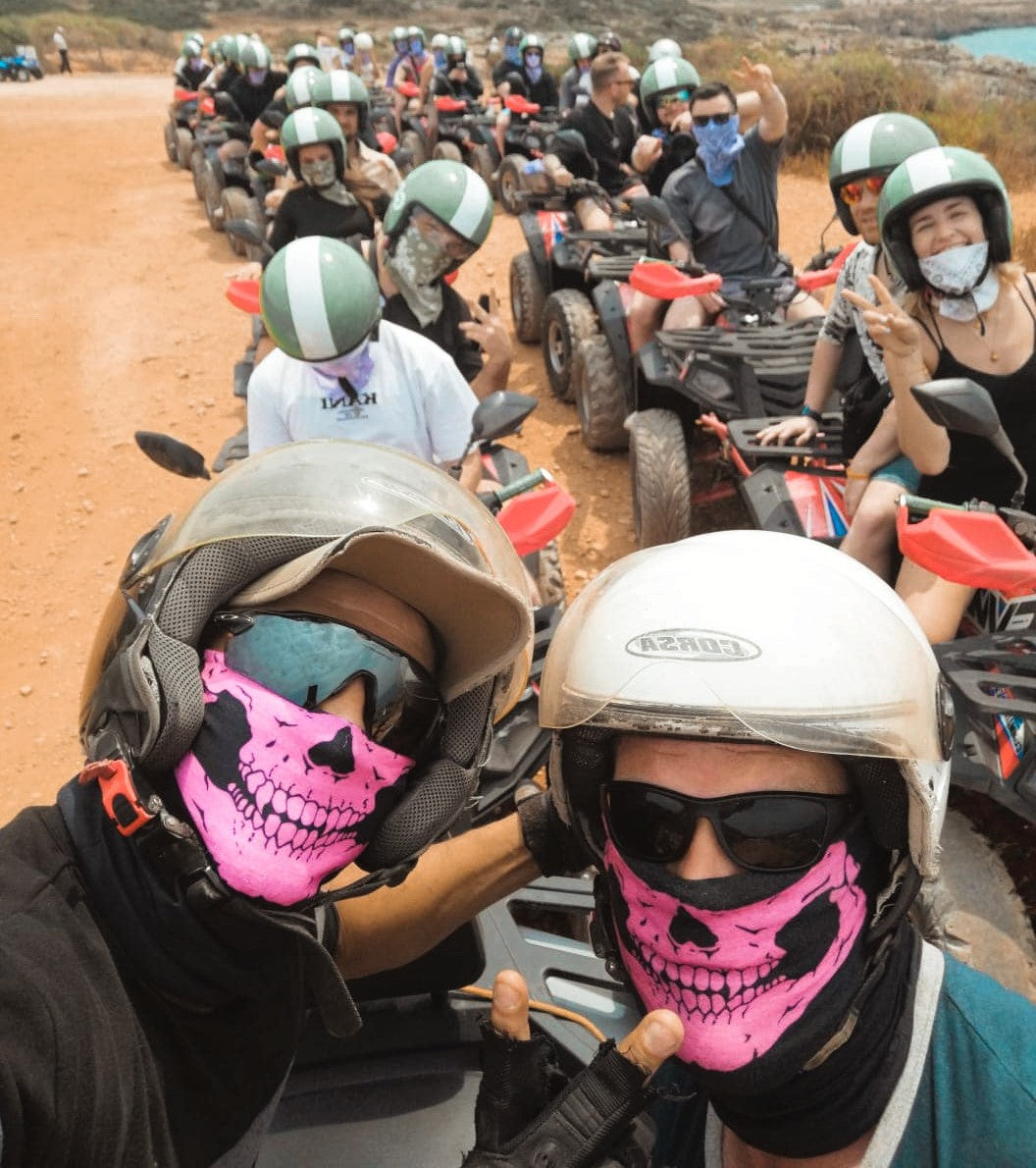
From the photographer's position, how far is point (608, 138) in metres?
8.98

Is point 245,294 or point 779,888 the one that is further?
point 245,294

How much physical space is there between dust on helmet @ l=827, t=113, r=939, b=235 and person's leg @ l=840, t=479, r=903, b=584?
4.78ft

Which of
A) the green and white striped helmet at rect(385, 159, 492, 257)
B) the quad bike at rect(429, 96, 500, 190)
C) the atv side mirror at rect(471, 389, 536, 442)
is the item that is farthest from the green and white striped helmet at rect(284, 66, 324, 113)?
the atv side mirror at rect(471, 389, 536, 442)

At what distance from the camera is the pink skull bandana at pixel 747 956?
52.5 inches

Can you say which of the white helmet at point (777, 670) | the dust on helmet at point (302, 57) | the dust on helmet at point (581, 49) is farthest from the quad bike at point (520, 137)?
the white helmet at point (777, 670)

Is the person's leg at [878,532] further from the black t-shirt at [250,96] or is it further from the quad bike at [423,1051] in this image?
the black t-shirt at [250,96]

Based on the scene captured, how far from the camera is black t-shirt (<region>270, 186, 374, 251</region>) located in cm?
A: 622

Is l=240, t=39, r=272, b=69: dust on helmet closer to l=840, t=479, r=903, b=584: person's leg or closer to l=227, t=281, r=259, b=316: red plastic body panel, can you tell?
l=227, t=281, r=259, b=316: red plastic body panel

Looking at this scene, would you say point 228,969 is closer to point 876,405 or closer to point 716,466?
point 876,405

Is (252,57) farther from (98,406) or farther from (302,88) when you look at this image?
(98,406)

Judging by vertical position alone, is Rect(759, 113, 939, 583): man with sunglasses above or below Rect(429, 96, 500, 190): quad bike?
above

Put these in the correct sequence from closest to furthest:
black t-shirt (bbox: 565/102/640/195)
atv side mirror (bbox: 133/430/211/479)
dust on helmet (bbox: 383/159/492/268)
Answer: atv side mirror (bbox: 133/430/211/479)
dust on helmet (bbox: 383/159/492/268)
black t-shirt (bbox: 565/102/640/195)

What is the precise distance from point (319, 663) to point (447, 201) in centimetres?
345

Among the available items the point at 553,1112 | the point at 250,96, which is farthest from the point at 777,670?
the point at 250,96
